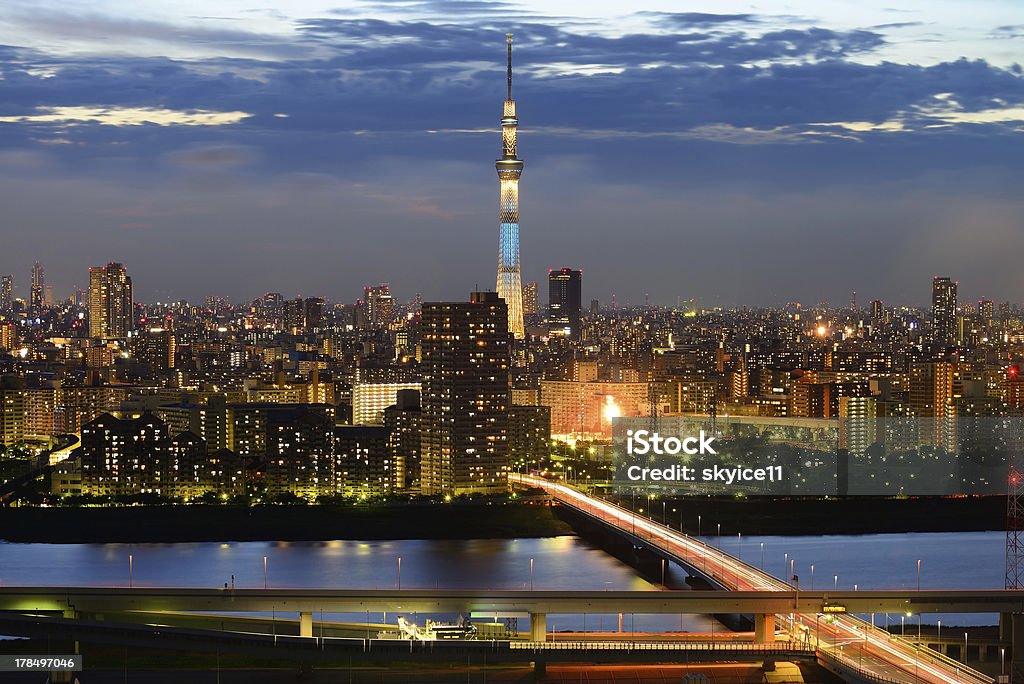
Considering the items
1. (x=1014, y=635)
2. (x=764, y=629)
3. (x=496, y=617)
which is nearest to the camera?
(x=764, y=629)

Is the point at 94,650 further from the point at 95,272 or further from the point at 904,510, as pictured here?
the point at 95,272

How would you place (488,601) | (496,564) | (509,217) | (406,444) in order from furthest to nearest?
(509,217)
(406,444)
(496,564)
(488,601)

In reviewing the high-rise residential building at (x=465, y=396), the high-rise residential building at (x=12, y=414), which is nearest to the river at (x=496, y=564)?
the high-rise residential building at (x=465, y=396)

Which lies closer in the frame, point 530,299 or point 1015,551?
point 1015,551

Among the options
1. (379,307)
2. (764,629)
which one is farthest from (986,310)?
(764,629)

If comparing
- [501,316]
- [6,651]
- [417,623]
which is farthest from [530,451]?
[6,651]

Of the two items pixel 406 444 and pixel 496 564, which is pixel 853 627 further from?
pixel 406 444

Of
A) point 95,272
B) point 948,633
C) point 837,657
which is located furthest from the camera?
point 95,272
